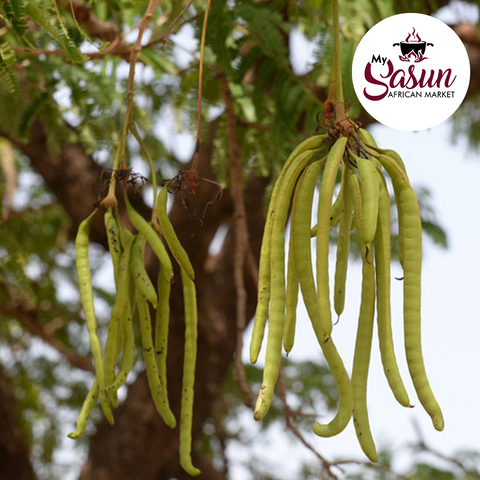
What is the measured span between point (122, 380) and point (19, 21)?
563 mm

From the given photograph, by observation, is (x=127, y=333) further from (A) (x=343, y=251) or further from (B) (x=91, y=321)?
(A) (x=343, y=251)

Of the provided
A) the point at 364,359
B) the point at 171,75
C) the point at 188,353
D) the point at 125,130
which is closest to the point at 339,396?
Result: the point at 364,359

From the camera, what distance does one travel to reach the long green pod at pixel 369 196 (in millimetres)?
827

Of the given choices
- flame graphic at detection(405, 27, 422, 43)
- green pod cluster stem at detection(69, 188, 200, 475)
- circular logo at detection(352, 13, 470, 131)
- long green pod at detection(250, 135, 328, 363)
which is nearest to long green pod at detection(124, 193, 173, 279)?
green pod cluster stem at detection(69, 188, 200, 475)

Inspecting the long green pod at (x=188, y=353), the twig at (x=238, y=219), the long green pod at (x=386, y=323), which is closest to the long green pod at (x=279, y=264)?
the long green pod at (x=386, y=323)

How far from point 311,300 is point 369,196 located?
12cm

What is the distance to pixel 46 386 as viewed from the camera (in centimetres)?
446

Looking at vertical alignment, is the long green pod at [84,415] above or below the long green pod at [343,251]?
below

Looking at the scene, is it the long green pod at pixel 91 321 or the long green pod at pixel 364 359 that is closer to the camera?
the long green pod at pixel 364 359

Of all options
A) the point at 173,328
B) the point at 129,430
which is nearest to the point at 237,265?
the point at 173,328

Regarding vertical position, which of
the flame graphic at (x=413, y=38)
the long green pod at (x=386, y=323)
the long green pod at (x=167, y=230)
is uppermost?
the flame graphic at (x=413, y=38)

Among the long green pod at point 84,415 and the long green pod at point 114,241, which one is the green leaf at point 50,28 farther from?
the long green pod at point 84,415

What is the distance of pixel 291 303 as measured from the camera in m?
0.89

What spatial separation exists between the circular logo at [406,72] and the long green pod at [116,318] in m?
0.46
